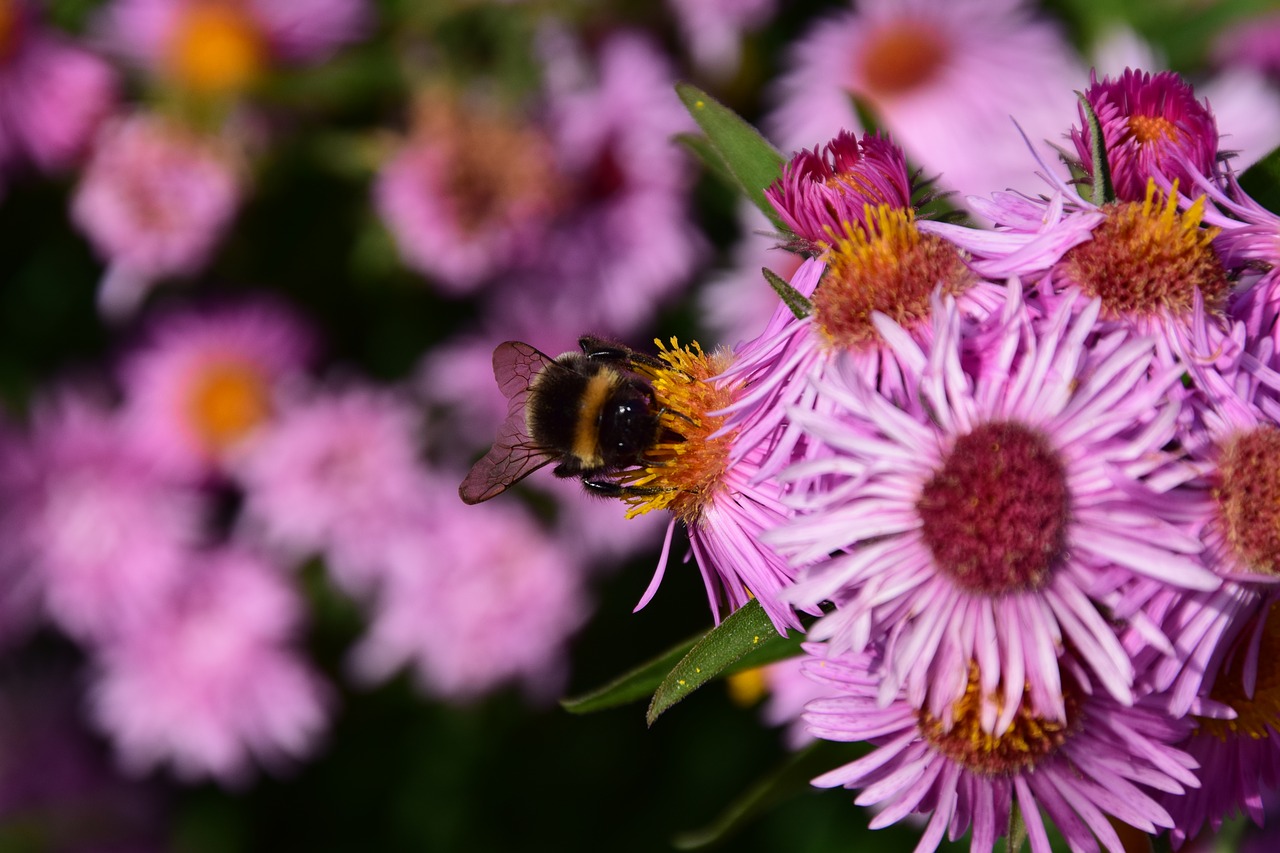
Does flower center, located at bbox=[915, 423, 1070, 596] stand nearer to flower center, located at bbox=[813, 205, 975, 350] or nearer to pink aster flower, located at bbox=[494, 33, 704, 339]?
flower center, located at bbox=[813, 205, 975, 350]

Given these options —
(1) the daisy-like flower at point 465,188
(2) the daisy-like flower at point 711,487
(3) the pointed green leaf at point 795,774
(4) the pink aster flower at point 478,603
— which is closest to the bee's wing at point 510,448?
(2) the daisy-like flower at point 711,487

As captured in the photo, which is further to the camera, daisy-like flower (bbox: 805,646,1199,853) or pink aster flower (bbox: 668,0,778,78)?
pink aster flower (bbox: 668,0,778,78)

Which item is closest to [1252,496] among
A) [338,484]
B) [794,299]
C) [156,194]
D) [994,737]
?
[994,737]

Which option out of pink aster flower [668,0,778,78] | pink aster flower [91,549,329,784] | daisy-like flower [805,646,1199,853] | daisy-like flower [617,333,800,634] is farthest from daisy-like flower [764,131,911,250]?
pink aster flower [91,549,329,784]

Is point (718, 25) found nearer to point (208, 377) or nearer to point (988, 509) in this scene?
point (208, 377)

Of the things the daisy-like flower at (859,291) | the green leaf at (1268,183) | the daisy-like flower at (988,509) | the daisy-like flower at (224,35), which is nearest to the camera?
the daisy-like flower at (988,509)

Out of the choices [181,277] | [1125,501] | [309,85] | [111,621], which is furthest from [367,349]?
[1125,501]

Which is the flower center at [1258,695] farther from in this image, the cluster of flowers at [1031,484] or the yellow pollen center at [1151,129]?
the yellow pollen center at [1151,129]
